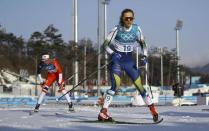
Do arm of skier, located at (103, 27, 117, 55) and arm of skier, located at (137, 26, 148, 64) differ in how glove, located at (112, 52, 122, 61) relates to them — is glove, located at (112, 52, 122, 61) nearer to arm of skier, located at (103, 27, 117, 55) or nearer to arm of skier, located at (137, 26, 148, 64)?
arm of skier, located at (103, 27, 117, 55)

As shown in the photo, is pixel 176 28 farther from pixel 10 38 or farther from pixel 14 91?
pixel 10 38

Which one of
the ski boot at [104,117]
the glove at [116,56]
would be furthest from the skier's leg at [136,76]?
the ski boot at [104,117]

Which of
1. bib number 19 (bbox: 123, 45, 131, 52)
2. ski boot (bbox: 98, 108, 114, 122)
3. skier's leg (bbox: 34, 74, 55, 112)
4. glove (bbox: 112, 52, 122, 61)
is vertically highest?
bib number 19 (bbox: 123, 45, 131, 52)

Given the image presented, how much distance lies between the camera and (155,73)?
384 feet

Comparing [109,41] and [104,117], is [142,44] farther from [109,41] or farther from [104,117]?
[104,117]

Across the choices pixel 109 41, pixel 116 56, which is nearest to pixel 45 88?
pixel 109 41

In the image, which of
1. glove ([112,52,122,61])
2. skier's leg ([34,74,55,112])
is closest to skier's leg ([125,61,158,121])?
glove ([112,52,122,61])

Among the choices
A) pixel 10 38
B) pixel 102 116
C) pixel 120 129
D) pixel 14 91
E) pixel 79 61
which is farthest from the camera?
pixel 10 38

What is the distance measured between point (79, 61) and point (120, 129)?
39.1 m

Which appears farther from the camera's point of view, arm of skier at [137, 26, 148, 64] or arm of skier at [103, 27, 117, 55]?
arm of skier at [137, 26, 148, 64]

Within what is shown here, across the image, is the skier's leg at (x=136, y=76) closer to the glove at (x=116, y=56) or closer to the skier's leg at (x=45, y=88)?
the glove at (x=116, y=56)

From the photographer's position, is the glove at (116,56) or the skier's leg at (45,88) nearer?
the glove at (116,56)

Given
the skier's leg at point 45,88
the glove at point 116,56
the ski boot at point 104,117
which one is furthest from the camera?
the skier's leg at point 45,88

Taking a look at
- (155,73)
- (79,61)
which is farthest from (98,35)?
(155,73)
